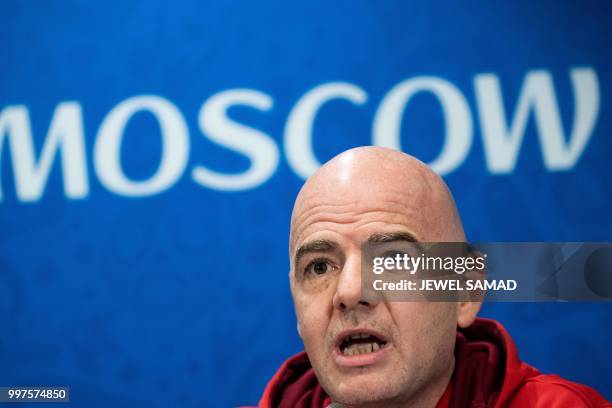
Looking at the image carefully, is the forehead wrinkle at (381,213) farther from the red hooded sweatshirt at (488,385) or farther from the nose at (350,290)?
the red hooded sweatshirt at (488,385)

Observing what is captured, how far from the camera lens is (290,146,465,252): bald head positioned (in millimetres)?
1259

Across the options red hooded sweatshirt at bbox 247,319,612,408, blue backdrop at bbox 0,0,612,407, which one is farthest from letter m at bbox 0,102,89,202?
red hooded sweatshirt at bbox 247,319,612,408

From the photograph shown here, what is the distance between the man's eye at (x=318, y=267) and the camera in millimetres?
1281

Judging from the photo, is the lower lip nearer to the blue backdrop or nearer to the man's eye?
the man's eye

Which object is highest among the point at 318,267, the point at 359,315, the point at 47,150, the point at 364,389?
the point at 47,150

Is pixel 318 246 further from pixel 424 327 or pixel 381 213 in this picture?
pixel 424 327

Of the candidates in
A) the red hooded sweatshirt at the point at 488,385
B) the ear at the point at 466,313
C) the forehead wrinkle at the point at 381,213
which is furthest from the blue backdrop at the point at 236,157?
the forehead wrinkle at the point at 381,213

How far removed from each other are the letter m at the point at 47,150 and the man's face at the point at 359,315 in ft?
2.63

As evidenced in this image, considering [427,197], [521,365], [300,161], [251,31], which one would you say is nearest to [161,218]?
[300,161]

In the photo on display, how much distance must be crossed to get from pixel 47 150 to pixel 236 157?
0.49 metres

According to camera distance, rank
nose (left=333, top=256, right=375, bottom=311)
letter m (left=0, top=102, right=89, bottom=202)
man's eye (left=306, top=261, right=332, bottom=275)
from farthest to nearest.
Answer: letter m (left=0, top=102, right=89, bottom=202) → man's eye (left=306, top=261, right=332, bottom=275) → nose (left=333, top=256, right=375, bottom=311)

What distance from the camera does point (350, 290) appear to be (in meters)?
1.18

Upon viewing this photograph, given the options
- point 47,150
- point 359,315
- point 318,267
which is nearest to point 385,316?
point 359,315

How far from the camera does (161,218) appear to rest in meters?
1.83
